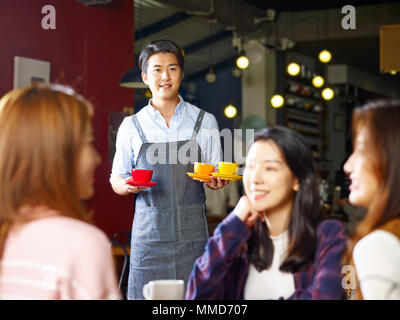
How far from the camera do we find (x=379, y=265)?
1411 millimetres

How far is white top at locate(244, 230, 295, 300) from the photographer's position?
1.75 metres

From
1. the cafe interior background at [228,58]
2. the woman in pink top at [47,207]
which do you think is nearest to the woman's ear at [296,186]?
the woman in pink top at [47,207]

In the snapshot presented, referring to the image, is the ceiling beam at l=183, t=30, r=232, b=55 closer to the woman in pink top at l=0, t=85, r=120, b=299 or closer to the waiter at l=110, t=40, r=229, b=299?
the waiter at l=110, t=40, r=229, b=299

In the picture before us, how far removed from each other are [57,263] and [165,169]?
1594 mm

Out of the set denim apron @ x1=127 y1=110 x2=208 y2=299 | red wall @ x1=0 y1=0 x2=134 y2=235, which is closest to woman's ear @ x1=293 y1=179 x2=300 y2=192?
denim apron @ x1=127 y1=110 x2=208 y2=299

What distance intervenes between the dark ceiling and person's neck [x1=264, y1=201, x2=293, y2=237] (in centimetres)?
854

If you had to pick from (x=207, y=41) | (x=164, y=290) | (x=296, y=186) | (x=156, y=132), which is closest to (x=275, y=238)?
(x=296, y=186)

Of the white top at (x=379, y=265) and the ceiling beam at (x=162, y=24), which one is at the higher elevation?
the ceiling beam at (x=162, y=24)

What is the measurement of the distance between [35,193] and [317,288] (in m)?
0.76

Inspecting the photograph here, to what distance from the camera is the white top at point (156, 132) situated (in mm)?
2887

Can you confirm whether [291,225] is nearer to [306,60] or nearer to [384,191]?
[384,191]

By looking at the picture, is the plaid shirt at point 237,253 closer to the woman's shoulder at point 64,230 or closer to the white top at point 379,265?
the white top at point 379,265

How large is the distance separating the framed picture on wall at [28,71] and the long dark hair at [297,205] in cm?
371
